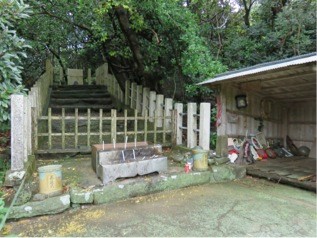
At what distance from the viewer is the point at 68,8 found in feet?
29.6

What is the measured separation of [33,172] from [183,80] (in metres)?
5.21

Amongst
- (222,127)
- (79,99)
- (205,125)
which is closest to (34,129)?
(205,125)

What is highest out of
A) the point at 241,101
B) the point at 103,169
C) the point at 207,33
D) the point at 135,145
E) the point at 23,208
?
the point at 207,33

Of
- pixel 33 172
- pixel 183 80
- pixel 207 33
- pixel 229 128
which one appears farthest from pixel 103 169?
pixel 207 33

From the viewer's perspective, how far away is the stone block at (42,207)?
3459 millimetres

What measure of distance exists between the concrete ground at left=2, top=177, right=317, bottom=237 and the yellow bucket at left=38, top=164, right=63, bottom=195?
353mm

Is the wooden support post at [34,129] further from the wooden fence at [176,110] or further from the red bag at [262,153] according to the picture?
the red bag at [262,153]

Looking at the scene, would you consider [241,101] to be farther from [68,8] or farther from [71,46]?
[71,46]

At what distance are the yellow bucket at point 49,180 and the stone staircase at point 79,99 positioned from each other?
6689mm

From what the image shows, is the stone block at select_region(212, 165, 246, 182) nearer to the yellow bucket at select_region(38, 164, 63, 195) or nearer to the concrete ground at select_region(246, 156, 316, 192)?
the concrete ground at select_region(246, 156, 316, 192)

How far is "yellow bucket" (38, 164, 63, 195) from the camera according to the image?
3.77 m

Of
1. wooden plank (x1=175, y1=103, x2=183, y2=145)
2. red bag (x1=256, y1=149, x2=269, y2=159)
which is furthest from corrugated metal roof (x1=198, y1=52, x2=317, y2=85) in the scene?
red bag (x1=256, y1=149, x2=269, y2=159)

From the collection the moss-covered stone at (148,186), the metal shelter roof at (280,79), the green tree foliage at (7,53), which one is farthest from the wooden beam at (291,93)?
the green tree foliage at (7,53)

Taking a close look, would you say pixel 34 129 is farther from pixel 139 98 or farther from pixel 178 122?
pixel 139 98
